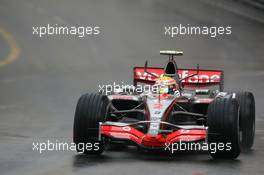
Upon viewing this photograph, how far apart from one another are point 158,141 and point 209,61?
18.3m

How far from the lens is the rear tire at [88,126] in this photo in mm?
15281

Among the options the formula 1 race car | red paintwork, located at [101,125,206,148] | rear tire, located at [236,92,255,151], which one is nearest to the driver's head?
the formula 1 race car

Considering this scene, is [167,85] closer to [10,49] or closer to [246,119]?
[246,119]

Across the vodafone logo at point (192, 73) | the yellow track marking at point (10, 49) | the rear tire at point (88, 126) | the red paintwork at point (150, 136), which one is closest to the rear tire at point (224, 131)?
the red paintwork at point (150, 136)

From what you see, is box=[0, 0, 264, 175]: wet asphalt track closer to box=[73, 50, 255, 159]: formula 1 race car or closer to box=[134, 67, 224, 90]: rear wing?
box=[73, 50, 255, 159]: formula 1 race car

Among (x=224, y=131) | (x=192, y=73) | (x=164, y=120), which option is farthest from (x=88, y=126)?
(x=192, y=73)

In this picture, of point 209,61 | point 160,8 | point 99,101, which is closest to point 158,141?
point 99,101

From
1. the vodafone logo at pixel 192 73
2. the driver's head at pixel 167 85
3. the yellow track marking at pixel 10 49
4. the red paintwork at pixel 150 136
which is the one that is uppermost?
the yellow track marking at pixel 10 49

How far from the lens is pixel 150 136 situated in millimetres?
14867

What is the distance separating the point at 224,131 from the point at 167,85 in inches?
97.4

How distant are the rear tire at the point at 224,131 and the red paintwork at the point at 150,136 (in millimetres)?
197

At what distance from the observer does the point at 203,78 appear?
19.3m

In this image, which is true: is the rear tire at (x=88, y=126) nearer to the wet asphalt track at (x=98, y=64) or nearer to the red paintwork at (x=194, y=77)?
the wet asphalt track at (x=98, y=64)

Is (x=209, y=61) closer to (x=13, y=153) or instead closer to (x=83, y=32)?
(x=83, y=32)
